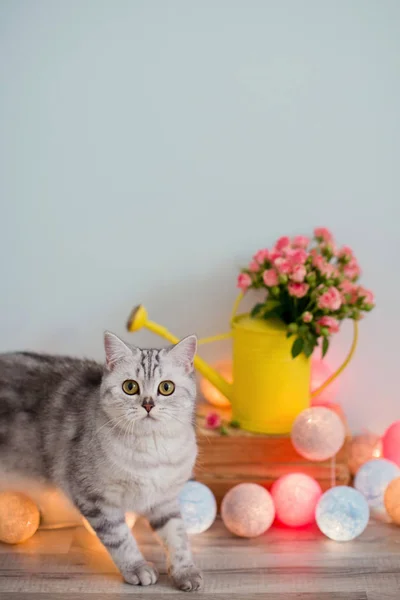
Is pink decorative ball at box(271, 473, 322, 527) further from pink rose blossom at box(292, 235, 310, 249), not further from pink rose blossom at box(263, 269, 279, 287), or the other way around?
pink rose blossom at box(292, 235, 310, 249)

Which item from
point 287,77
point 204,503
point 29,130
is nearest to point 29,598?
point 204,503

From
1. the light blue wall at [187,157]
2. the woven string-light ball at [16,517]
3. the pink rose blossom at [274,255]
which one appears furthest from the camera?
the light blue wall at [187,157]

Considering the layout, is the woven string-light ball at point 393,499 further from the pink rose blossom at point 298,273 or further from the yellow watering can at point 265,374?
the pink rose blossom at point 298,273

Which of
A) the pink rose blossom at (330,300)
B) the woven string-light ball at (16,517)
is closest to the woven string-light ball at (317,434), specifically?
the pink rose blossom at (330,300)

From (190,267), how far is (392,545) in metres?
1.03

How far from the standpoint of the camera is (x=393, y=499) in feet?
6.70

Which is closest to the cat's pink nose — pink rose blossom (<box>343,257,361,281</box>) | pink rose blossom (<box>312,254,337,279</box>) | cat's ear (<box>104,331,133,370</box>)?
cat's ear (<box>104,331,133,370</box>)

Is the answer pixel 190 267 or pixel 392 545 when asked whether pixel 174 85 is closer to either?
pixel 190 267

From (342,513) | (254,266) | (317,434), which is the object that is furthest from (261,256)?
(342,513)

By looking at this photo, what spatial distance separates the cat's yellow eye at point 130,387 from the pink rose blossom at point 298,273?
59 cm

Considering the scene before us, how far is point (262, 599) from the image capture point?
1757 millimetres

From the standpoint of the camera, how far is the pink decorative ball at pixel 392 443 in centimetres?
225

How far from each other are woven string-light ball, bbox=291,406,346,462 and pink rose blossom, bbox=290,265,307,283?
0.37 metres

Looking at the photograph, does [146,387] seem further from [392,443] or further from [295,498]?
[392,443]
